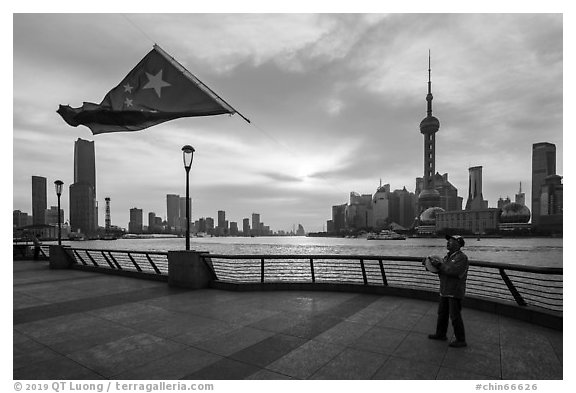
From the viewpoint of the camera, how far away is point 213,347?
18.6 ft

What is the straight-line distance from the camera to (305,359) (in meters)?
5.12

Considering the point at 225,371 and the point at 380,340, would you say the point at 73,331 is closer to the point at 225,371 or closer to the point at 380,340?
the point at 225,371

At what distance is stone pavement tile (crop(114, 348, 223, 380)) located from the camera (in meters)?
4.70

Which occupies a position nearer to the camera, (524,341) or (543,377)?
(543,377)

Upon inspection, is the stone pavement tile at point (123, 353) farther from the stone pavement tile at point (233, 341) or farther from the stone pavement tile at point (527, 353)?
the stone pavement tile at point (527, 353)

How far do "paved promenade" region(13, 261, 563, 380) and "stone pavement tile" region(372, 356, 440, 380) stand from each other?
0.05 ft

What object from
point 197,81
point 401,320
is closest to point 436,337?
point 401,320

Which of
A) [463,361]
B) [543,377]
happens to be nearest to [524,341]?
[543,377]

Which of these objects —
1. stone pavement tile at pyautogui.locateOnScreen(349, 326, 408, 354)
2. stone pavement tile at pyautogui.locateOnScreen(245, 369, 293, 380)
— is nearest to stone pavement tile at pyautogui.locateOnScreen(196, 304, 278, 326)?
stone pavement tile at pyautogui.locateOnScreen(245, 369, 293, 380)

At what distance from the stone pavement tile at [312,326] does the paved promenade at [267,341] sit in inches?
0.8

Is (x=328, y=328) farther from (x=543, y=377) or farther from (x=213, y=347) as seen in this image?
(x=543, y=377)

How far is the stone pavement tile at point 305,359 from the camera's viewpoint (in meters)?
4.75

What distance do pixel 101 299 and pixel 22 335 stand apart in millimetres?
3052

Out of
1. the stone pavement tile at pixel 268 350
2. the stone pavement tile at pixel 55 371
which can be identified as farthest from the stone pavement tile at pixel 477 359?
the stone pavement tile at pixel 55 371
